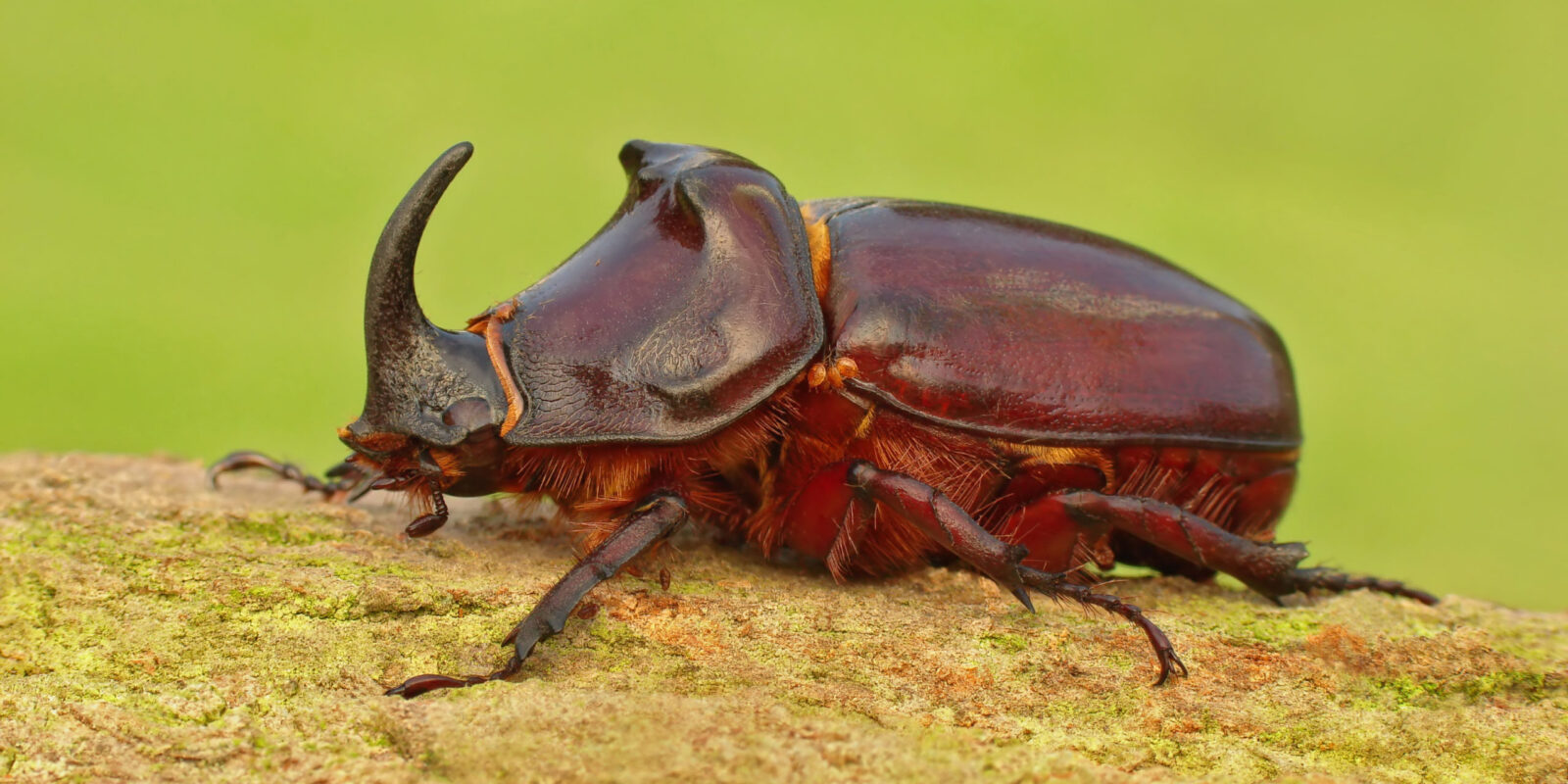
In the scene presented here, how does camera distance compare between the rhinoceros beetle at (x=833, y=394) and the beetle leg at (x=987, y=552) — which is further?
the rhinoceros beetle at (x=833, y=394)

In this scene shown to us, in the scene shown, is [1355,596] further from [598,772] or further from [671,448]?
[598,772]

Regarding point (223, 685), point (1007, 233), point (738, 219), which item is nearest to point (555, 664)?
point (223, 685)

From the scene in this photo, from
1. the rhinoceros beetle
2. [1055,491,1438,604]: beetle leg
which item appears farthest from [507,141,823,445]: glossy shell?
[1055,491,1438,604]: beetle leg

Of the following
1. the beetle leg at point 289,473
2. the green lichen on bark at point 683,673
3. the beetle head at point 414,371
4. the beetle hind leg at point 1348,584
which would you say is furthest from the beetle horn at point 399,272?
the beetle hind leg at point 1348,584

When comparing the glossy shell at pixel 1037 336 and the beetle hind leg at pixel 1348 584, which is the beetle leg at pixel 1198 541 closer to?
the beetle hind leg at pixel 1348 584

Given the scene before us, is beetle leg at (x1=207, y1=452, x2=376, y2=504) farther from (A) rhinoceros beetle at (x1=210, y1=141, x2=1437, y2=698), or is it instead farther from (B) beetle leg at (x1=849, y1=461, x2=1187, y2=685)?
(B) beetle leg at (x1=849, y1=461, x2=1187, y2=685)

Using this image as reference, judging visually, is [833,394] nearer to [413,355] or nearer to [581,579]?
[581,579]
